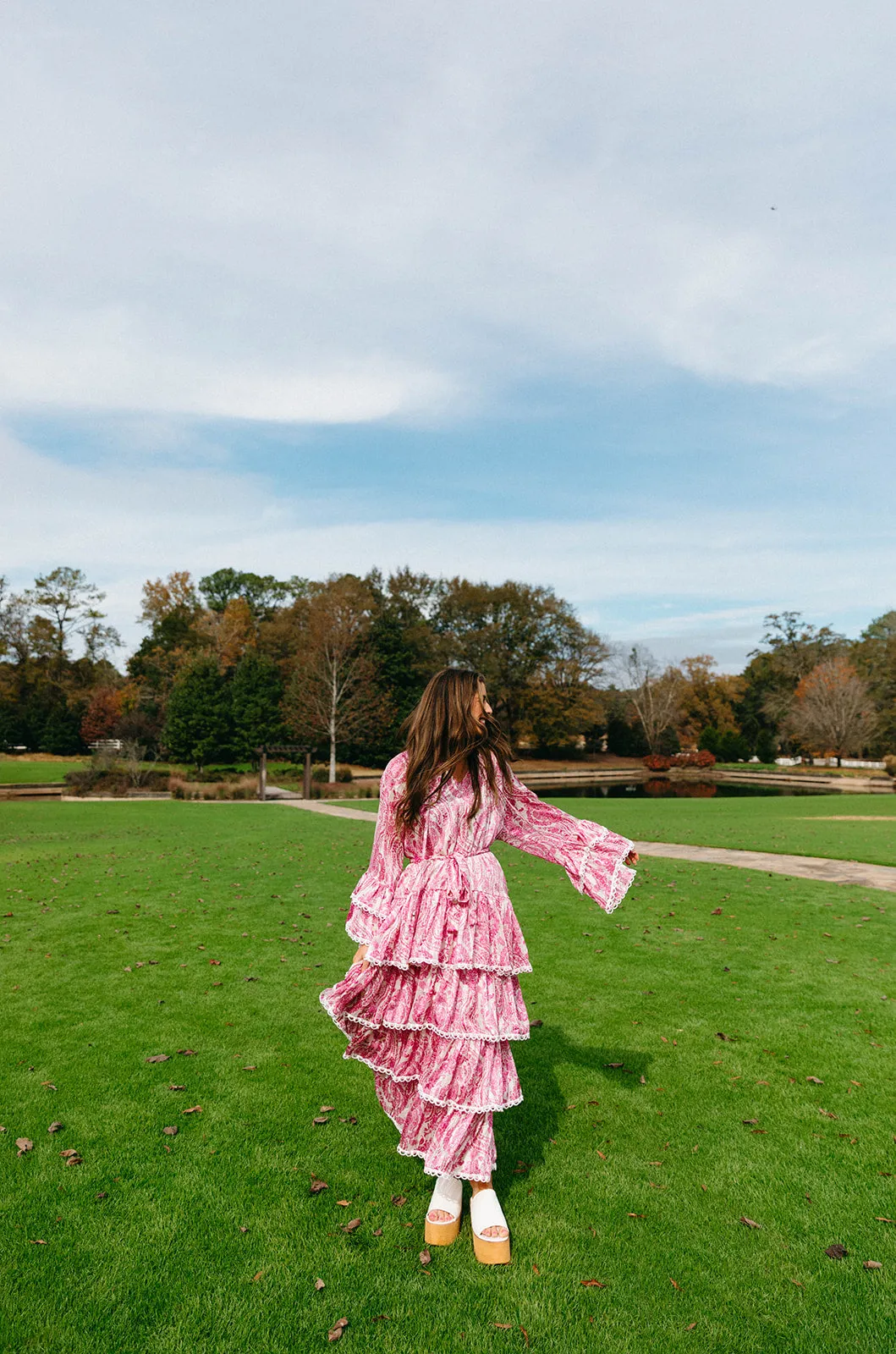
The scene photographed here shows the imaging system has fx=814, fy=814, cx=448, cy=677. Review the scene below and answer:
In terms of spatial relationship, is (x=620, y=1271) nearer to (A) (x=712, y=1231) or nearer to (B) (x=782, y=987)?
(A) (x=712, y=1231)

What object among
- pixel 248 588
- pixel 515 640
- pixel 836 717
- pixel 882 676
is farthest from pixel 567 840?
pixel 248 588

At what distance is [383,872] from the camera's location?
10.8 feet

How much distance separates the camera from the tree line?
44594mm

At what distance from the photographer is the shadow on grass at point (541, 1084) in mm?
3555

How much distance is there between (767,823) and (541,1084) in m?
16.7

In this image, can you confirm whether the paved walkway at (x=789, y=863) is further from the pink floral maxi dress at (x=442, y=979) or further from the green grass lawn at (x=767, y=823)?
the pink floral maxi dress at (x=442, y=979)

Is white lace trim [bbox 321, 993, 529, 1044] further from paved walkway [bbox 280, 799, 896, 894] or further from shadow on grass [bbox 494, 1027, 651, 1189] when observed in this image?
paved walkway [bbox 280, 799, 896, 894]

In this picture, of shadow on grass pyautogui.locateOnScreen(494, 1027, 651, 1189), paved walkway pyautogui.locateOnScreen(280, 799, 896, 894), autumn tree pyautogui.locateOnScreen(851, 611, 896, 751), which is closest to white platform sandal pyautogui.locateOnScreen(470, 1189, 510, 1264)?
shadow on grass pyautogui.locateOnScreen(494, 1027, 651, 1189)

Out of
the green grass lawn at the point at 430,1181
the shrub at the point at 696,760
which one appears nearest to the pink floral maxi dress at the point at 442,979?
the green grass lawn at the point at 430,1181

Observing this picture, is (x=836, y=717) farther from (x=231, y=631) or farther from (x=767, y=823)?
(x=231, y=631)

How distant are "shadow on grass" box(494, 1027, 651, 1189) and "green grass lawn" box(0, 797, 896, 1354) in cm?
2

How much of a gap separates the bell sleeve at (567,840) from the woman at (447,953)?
1 centimetres

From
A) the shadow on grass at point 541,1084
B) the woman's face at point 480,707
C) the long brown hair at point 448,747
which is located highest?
the woman's face at point 480,707

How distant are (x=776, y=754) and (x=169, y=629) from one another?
153 feet
